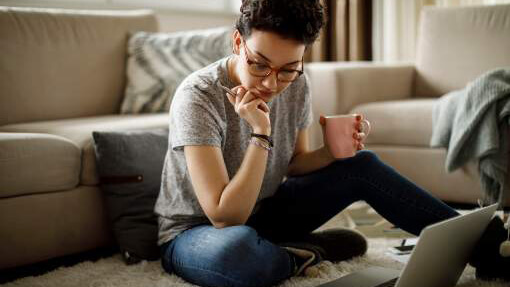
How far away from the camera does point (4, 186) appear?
181 cm

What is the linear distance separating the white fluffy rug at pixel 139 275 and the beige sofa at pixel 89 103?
0.40ft

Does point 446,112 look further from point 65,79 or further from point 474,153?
point 65,79

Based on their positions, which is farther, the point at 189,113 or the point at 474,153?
the point at 474,153

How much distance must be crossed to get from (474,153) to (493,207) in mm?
1028

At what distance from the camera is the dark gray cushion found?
1939 millimetres

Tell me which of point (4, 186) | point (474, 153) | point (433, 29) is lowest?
point (474, 153)

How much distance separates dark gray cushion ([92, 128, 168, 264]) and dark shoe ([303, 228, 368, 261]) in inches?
19.2

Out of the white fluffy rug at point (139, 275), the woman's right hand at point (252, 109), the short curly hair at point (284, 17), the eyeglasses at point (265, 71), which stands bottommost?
the white fluffy rug at point (139, 275)

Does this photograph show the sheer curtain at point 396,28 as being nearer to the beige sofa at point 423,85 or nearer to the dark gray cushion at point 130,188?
the beige sofa at point 423,85

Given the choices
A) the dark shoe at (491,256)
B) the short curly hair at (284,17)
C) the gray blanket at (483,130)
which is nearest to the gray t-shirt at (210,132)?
the short curly hair at (284,17)

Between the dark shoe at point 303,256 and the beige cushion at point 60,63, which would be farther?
the beige cushion at point 60,63

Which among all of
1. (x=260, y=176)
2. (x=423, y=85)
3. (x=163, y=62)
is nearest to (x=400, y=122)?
(x=423, y=85)

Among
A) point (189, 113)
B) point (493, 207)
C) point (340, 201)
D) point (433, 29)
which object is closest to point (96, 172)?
point (189, 113)

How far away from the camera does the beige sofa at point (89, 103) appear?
1883 millimetres
